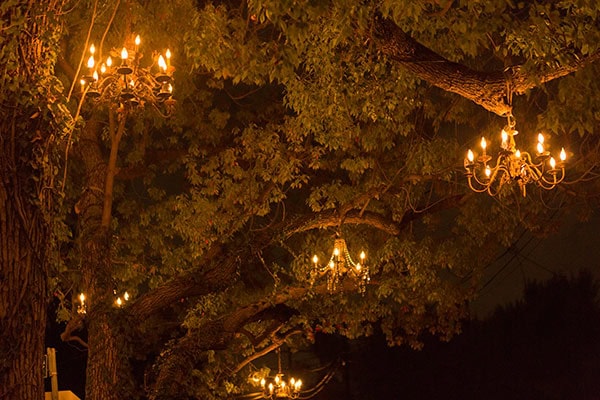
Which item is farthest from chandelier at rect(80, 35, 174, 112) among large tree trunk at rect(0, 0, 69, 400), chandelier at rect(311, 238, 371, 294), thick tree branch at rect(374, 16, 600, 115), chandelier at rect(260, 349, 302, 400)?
chandelier at rect(260, 349, 302, 400)

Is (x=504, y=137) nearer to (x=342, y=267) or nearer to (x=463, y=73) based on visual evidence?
(x=463, y=73)

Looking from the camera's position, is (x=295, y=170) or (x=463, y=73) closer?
(x=463, y=73)

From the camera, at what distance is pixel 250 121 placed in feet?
45.4

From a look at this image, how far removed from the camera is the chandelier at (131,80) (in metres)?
6.30

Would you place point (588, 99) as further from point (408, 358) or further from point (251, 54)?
point (408, 358)

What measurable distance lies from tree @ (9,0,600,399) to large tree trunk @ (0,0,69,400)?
1.89 metres

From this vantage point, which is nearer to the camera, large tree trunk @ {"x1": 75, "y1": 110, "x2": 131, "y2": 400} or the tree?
the tree

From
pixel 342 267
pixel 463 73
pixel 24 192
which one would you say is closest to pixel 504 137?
pixel 463 73

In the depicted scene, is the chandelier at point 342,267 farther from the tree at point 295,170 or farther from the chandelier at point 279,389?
the chandelier at point 279,389

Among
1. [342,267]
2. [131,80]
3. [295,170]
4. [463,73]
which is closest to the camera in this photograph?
[463,73]

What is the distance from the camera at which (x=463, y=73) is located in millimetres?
6566

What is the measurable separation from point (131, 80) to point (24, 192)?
2141 mm

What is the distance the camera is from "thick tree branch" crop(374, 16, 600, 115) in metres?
6.34

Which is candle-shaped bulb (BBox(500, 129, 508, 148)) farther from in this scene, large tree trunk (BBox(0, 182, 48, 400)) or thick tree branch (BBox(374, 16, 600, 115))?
large tree trunk (BBox(0, 182, 48, 400))
